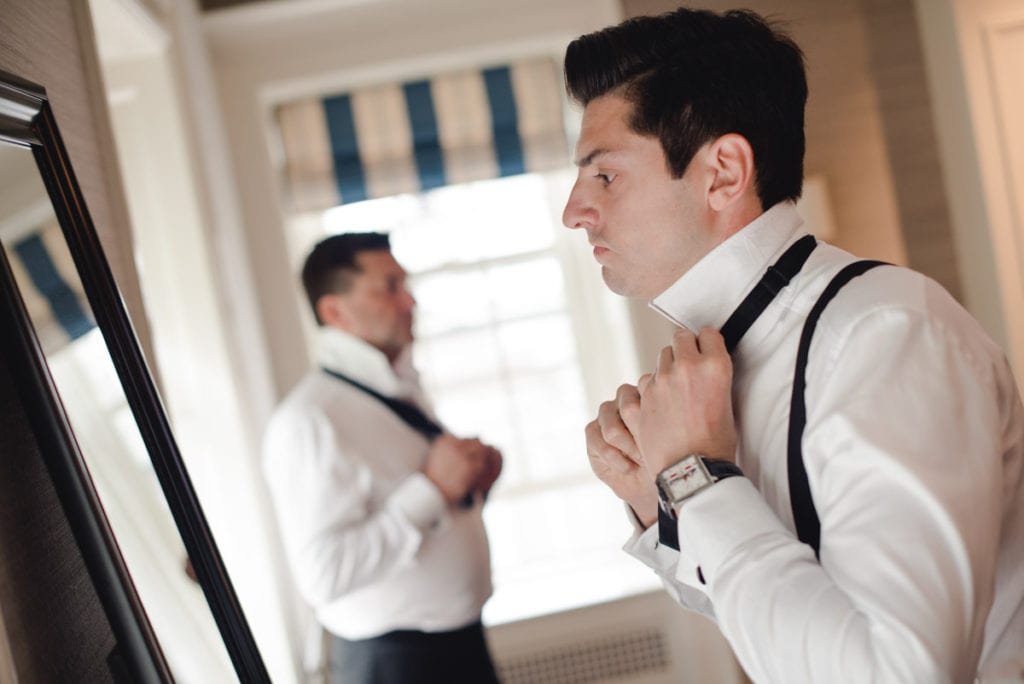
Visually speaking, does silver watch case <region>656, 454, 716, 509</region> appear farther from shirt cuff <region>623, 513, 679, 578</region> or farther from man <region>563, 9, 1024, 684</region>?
shirt cuff <region>623, 513, 679, 578</region>

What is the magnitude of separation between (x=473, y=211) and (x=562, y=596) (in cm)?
168

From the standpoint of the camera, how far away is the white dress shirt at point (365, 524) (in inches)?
89.4

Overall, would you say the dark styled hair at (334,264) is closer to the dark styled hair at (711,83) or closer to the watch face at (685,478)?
the dark styled hair at (711,83)

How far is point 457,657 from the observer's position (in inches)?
93.6

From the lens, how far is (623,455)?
118 centimetres

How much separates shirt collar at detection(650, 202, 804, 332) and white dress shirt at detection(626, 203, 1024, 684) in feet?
0.34

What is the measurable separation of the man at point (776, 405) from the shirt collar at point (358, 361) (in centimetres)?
143

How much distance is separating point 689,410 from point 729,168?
13.1 inches

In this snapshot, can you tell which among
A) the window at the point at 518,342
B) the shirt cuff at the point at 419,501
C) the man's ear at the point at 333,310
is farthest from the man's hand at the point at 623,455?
the window at the point at 518,342

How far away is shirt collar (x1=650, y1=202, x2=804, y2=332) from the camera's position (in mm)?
1151

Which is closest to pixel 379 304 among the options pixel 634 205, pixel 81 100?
pixel 81 100

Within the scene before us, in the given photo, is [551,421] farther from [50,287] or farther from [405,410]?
[50,287]

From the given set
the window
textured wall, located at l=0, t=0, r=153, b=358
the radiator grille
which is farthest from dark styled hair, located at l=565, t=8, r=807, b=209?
the window

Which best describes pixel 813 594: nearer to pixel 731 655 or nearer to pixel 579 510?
pixel 731 655
